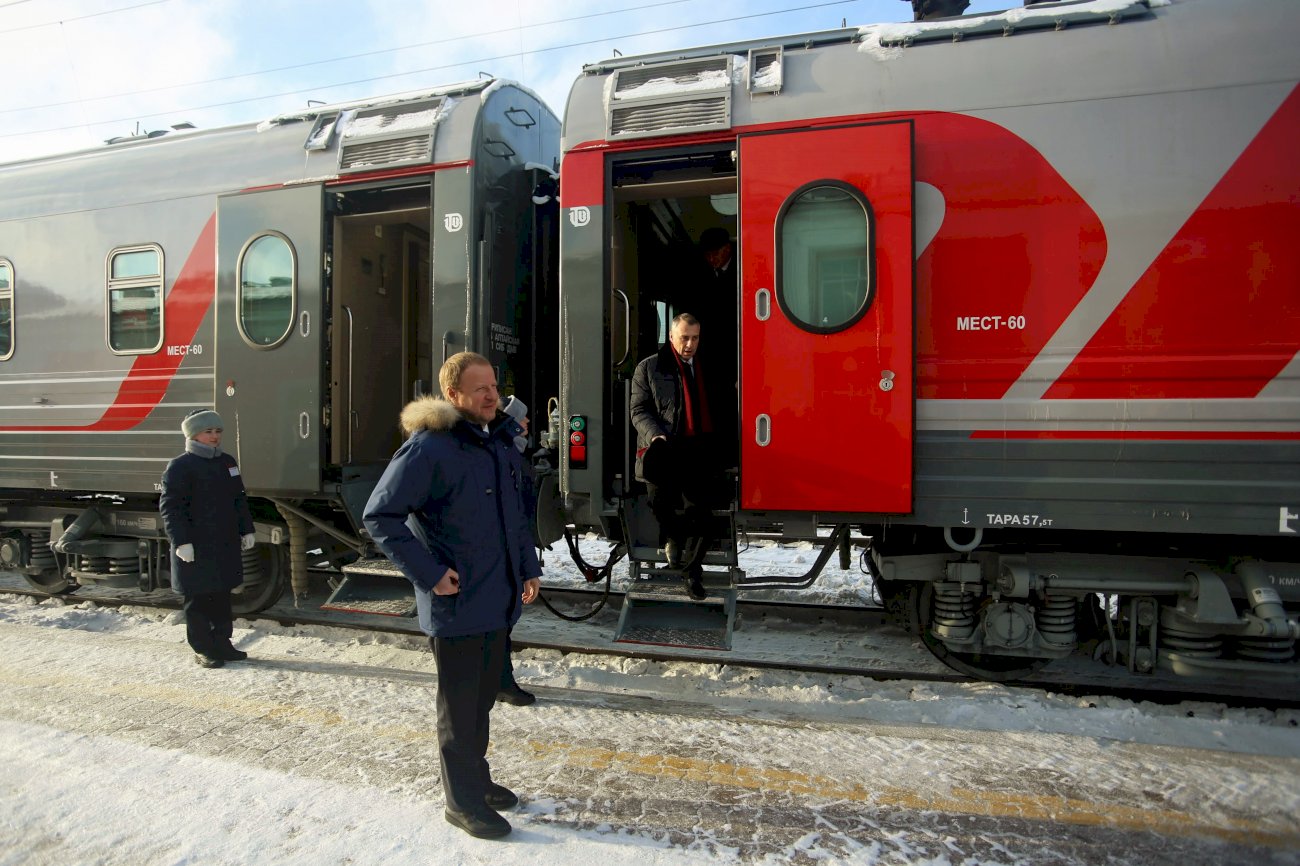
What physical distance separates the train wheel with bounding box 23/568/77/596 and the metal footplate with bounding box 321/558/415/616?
3250 millimetres

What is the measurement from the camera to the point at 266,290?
565cm

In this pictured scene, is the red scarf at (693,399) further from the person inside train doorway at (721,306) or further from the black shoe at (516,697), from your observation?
the black shoe at (516,697)

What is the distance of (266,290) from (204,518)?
5.64 feet

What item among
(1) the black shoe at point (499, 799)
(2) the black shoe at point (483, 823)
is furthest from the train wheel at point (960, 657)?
(2) the black shoe at point (483, 823)

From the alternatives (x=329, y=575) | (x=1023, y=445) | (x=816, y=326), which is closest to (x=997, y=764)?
(x=1023, y=445)

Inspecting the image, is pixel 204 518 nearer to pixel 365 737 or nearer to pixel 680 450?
pixel 365 737

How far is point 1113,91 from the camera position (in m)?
3.99

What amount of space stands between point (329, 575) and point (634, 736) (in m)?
4.55

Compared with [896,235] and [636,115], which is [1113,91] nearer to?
[896,235]

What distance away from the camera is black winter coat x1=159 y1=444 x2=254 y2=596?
511 centimetres

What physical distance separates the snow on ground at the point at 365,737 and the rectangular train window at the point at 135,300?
2284 mm

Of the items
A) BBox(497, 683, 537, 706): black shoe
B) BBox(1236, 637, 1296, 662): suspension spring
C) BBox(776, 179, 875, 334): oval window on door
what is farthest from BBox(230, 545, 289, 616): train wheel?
BBox(1236, 637, 1296, 662): suspension spring

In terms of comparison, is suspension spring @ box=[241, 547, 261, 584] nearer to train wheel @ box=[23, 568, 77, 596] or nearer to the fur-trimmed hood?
train wheel @ box=[23, 568, 77, 596]

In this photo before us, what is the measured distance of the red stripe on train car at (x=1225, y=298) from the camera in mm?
3764
